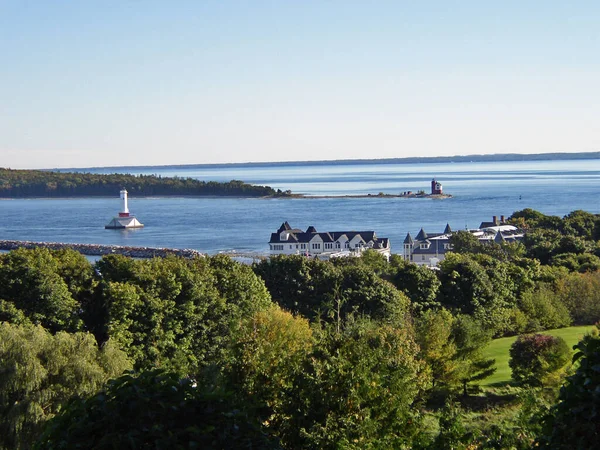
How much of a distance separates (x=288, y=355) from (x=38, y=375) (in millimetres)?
4702

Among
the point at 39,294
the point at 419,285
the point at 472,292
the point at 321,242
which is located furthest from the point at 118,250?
the point at 39,294

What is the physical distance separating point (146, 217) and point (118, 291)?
3391 inches

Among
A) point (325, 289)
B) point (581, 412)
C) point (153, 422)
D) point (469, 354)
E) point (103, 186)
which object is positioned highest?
point (581, 412)

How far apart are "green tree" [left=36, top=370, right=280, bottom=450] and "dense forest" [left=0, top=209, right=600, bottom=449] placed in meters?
0.01

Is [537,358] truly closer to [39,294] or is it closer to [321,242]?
[39,294]

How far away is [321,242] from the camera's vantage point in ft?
187

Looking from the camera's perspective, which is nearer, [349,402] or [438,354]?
[349,402]

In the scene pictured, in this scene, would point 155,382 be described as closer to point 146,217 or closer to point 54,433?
point 54,433

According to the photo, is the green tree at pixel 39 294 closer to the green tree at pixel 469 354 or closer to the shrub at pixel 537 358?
the green tree at pixel 469 354

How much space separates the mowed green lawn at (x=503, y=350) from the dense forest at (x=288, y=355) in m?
0.58

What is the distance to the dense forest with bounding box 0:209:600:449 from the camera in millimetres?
5078

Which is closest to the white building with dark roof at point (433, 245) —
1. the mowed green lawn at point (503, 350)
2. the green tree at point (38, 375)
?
the mowed green lawn at point (503, 350)

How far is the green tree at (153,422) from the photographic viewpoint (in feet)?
15.9

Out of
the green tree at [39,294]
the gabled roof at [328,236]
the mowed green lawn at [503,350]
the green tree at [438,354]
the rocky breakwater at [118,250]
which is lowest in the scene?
the rocky breakwater at [118,250]
